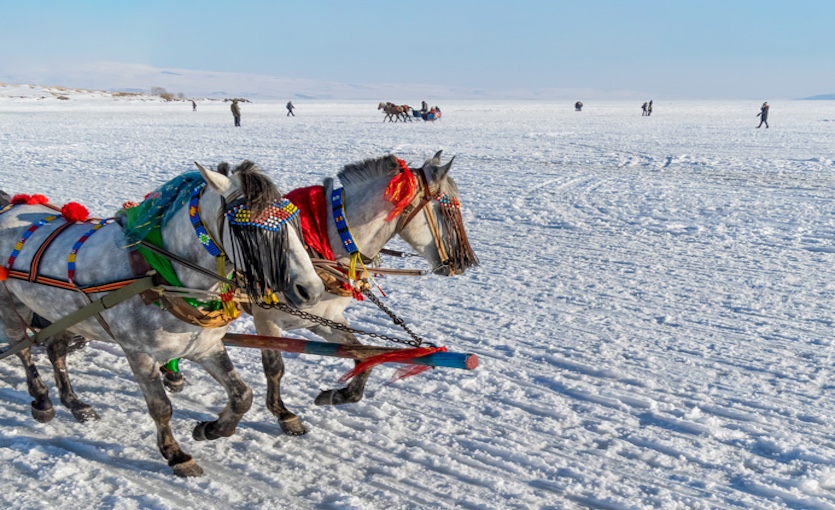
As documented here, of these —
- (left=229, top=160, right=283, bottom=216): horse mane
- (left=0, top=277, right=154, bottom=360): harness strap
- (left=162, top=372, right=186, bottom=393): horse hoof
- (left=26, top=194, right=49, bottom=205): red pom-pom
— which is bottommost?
(left=162, top=372, right=186, bottom=393): horse hoof

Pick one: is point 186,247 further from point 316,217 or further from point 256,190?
point 316,217

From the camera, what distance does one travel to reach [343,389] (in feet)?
14.4

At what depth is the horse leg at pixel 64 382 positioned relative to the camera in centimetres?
428

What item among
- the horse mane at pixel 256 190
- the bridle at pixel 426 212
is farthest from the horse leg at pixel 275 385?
the horse mane at pixel 256 190

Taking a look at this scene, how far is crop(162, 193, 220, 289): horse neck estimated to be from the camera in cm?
323

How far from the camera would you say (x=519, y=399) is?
14.9 feet

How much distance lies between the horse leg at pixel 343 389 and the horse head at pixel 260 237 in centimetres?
132

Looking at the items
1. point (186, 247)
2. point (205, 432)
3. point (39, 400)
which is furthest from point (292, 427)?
point (39, 400)

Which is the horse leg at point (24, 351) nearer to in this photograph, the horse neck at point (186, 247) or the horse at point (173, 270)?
the horse at point (173, 270)

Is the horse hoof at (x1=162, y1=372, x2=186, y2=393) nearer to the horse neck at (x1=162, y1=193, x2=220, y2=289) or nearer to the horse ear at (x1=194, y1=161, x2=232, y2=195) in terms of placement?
the horse neck at (x1=162, y1=193, x2=220, y2=289)

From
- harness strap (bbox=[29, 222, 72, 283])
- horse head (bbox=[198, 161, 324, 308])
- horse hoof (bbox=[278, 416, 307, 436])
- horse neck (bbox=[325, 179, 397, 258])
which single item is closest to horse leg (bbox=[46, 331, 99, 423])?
harness strap (bbox=[29, 222, 72, 283])

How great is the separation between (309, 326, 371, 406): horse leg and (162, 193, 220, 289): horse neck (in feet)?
3.97

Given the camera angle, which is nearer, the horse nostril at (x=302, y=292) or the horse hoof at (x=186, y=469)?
the horse nostril at (x=302, y=292)

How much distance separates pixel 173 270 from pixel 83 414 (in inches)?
63.3
